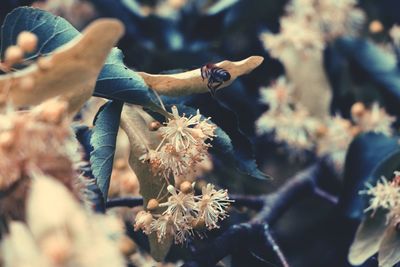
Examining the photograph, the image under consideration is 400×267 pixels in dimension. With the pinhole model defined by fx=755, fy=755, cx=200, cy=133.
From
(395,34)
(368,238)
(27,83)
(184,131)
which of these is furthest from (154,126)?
(395,34)

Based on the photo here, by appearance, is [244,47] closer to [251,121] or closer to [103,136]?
[251,121]

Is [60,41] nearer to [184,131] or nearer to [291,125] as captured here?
[184,131]

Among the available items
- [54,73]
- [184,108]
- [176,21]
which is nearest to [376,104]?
[176,21]

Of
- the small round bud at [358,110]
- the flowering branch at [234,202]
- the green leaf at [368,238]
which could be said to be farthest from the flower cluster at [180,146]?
the small round bud at [358,110]

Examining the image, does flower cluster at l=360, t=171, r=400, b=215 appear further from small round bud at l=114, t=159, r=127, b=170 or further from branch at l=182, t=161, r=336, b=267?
small round bud at l=114, t=159, r=127, b=170

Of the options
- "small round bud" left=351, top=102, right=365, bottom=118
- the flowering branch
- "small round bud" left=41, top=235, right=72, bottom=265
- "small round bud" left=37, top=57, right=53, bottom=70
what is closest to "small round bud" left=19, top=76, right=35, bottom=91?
"small round bud" left=37, top=57, right=53, bottom=70

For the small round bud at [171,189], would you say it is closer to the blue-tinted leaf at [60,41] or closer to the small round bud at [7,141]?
the blue-tinted leaf at [60,41]
